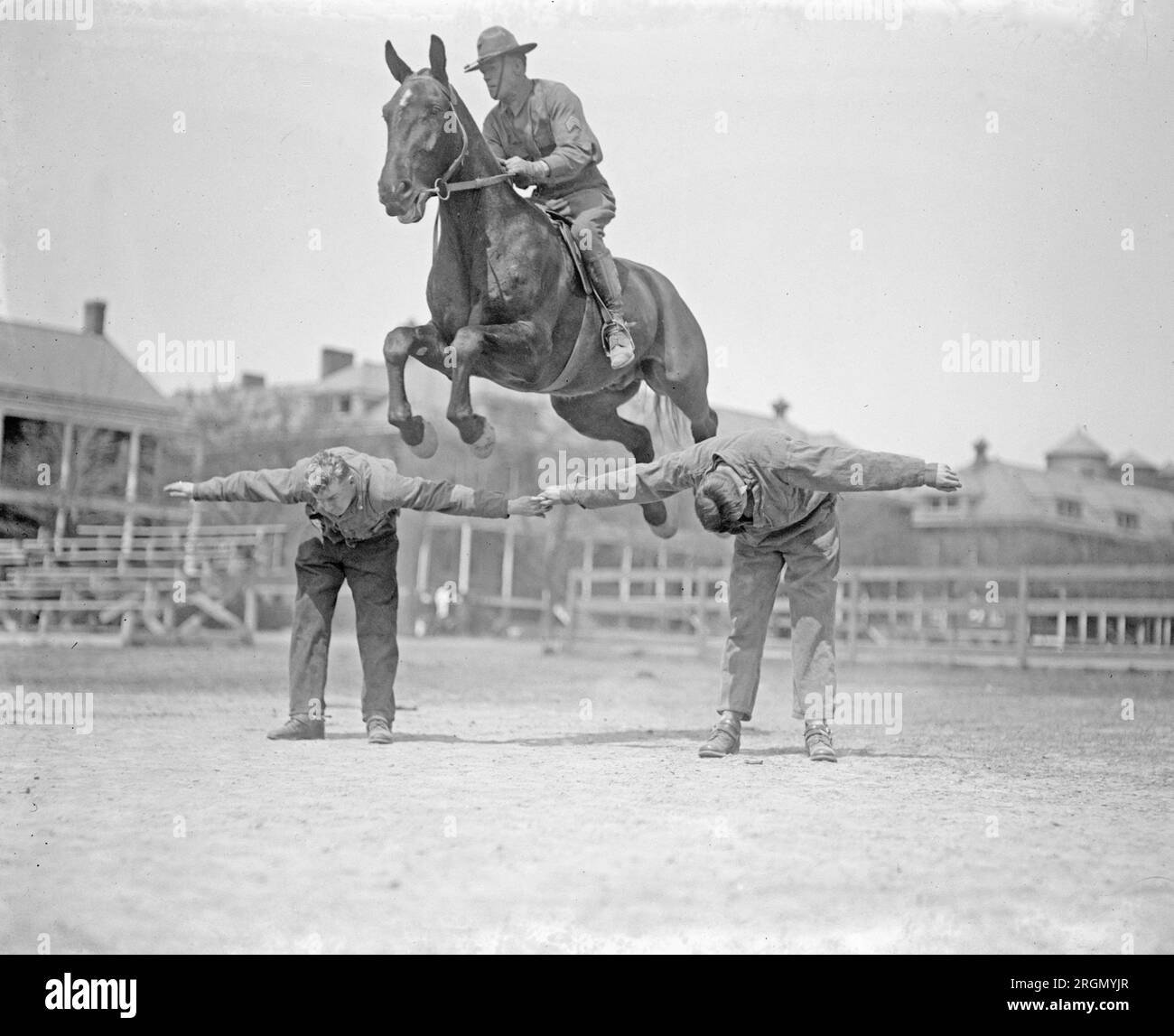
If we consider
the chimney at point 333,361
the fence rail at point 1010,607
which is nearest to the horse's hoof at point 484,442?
the fence rail at point 1010,607

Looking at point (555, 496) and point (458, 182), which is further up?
point (458, 182)

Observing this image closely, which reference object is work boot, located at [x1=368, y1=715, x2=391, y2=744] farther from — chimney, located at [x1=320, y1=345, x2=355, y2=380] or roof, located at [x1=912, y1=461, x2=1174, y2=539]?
chimney, located at [x1=320, y1=345, x2=355, y2=380]

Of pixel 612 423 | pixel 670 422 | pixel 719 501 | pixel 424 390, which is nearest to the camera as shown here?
pixel 719 501

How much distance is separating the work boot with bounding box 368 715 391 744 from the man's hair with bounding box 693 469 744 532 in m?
2.30

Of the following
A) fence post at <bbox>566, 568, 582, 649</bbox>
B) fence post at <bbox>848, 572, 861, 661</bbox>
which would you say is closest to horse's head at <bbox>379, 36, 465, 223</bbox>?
fence post at <bbox>848, 572, 861, 661</bbox>

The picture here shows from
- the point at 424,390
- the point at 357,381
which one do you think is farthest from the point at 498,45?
the point at 357,381

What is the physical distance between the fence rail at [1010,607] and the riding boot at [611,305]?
9524 millimetres

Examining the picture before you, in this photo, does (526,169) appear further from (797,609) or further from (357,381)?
(357,381)

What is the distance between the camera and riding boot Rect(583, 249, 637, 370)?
27.2 feet

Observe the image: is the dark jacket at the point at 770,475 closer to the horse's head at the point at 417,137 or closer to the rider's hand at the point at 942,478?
the rider's hand at the point at 942,478

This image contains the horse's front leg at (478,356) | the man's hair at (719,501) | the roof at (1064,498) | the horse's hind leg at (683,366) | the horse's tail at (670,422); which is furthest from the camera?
the roof at (1064,498)

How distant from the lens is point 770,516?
6.80 meters

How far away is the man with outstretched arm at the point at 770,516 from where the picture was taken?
21.4ft

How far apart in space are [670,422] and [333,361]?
88.4 ft
